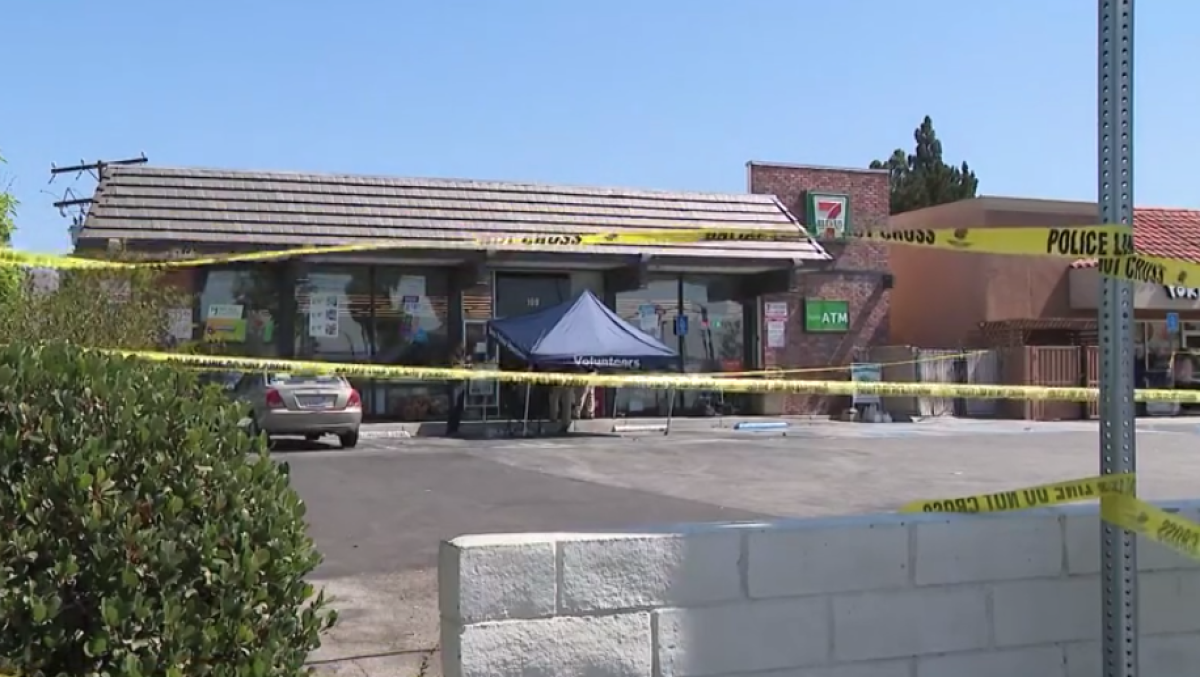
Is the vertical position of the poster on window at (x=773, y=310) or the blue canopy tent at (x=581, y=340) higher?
the poster on window at (x=773, y=310)

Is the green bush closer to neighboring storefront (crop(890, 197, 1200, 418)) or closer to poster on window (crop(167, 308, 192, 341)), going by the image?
poster on window (crop(167, 308, 192, 341))

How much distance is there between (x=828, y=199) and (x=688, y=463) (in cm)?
1434

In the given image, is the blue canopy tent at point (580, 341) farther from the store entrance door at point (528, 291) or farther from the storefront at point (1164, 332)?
the storefront at point (1164, 332)

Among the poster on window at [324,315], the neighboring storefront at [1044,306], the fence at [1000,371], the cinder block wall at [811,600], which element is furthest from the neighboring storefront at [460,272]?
the cinder block wall at [811,600]

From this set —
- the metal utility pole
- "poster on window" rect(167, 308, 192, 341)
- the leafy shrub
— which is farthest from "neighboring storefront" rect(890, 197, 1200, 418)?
the metal utility pole

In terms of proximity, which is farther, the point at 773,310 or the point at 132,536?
the point at 773,310

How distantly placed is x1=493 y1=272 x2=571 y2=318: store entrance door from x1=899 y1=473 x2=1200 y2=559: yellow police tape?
21.9m

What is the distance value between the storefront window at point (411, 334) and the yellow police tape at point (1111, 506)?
21.0m

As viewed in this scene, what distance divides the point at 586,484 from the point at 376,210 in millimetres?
12500

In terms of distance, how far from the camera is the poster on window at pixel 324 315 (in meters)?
24.1

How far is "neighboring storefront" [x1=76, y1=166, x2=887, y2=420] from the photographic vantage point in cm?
2302

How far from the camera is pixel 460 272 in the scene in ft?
81.7

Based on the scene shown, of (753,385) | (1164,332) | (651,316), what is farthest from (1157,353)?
(753,385)

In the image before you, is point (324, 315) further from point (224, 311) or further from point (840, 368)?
point (840, 368)
